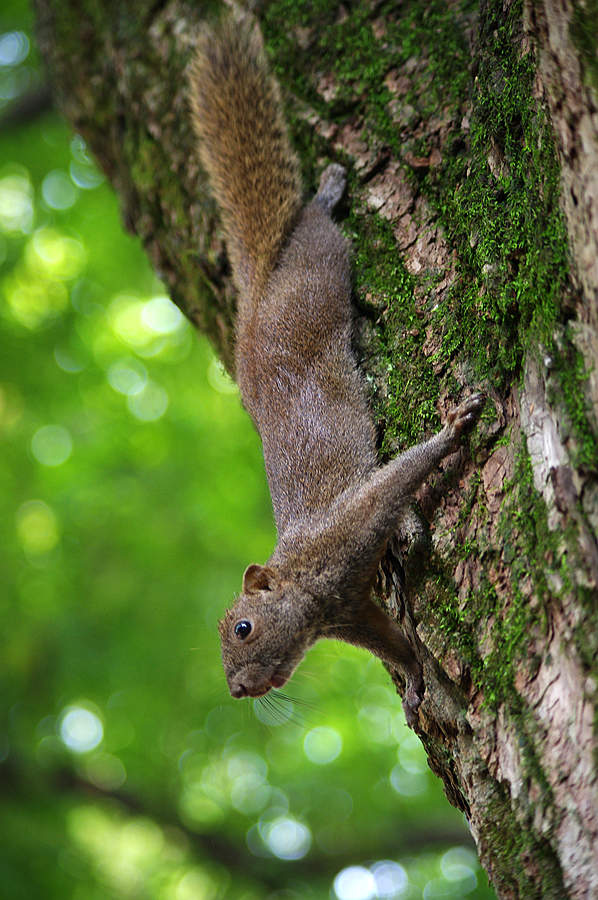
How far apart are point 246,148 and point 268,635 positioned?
231 cm

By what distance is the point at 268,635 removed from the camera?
3.38 metres

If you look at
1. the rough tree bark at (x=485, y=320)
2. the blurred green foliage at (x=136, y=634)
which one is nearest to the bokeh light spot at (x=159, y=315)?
the blurred green foliage at (x=136, y=634)

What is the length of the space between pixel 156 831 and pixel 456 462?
224 inches

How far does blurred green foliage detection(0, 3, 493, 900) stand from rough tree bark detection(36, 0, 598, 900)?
3000 millimetres

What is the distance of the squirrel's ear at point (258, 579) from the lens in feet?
Answer: 11.3

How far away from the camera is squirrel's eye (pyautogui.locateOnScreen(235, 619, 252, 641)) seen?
343cm

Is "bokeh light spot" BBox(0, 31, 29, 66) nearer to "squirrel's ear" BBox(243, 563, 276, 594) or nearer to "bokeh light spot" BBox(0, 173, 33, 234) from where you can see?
"bokeh light spot" BBox(0, 173, 33, 234)

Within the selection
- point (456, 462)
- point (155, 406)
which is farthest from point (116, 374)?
point (456, 462)

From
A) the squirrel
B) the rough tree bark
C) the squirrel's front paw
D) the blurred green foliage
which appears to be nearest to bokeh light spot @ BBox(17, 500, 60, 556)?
the blurred green foliage

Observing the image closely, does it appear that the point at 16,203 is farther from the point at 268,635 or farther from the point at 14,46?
the point at 268,635

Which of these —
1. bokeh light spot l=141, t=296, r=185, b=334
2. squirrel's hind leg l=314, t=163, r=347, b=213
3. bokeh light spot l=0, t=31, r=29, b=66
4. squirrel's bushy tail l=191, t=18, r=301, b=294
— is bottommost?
squirrel's hind leg l=314, t=163, r=347, b=213

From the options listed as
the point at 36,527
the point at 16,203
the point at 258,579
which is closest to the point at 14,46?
the point at 16,203

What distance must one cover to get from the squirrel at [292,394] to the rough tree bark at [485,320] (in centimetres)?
13

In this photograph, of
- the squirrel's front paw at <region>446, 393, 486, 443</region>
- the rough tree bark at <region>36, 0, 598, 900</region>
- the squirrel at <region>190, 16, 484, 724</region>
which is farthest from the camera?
the squirrel at <region>190, 16, 484, 724</region>
